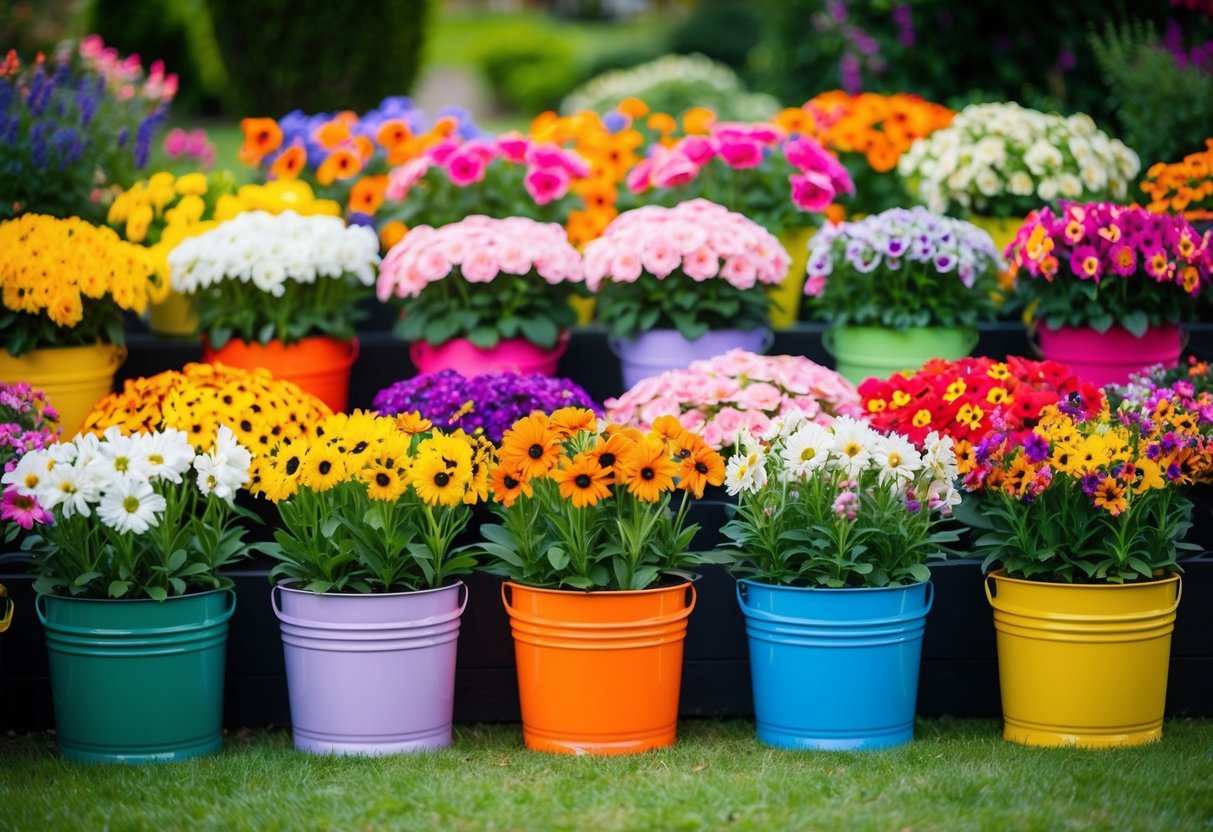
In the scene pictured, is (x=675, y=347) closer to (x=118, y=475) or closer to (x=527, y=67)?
(x=118, y=475)

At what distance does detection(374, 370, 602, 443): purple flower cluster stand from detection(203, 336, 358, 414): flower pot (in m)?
0.61

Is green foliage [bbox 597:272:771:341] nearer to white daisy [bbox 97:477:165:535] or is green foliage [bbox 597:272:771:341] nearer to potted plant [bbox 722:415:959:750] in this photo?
potted plant [bbox 722:415:959:750]

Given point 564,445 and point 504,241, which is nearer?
point 564,445

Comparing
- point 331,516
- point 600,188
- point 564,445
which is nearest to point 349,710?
point 331,516

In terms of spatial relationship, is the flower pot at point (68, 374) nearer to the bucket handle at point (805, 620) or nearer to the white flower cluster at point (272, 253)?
the white flower cluster at point (272, 253)

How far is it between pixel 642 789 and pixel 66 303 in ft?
6.89

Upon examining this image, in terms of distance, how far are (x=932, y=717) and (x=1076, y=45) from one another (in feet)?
14.4

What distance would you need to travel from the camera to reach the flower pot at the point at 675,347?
4336 millimetres

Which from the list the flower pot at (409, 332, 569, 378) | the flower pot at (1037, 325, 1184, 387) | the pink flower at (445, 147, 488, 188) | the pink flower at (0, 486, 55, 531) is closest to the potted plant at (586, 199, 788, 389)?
the flower pot at (409, 332, 569, 378)

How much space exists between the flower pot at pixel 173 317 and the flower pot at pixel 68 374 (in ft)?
1.24

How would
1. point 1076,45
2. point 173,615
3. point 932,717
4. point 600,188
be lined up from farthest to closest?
point 1076,45, point 600,188, point 932,717, point 173,615

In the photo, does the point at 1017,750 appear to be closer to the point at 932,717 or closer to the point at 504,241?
the point at 932,717

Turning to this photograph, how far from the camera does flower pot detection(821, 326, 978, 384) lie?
14.1ft

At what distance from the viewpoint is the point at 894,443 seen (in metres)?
3.16
